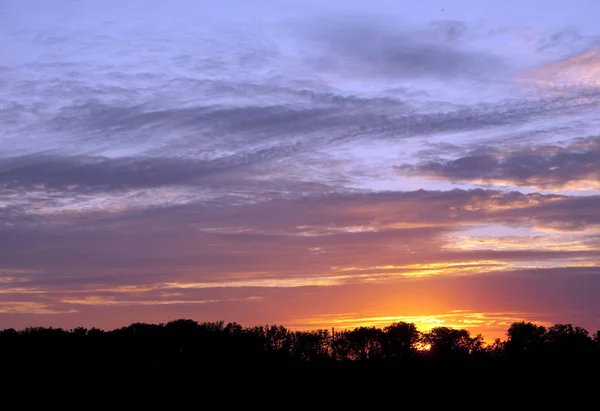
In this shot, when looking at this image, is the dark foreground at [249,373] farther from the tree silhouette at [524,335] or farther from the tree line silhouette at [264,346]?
the tree silhouette at [524,335]

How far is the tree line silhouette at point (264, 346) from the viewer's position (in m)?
85.4

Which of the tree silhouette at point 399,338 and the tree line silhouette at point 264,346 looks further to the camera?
the tree silhouette at point 399,338

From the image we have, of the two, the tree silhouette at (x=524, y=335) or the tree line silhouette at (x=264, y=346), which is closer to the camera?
the tree line silhouette at (x=264, y=346)


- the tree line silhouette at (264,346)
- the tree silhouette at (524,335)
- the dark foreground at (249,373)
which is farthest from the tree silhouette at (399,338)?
the dark foreground at (249,373)

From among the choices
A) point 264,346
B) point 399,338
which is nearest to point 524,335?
point 399,338

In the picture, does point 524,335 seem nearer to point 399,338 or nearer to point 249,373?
point 399,338

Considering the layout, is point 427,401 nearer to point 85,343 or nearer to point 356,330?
point 85,343

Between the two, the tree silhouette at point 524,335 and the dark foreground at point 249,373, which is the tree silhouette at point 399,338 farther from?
the dark foreground at point 249,373

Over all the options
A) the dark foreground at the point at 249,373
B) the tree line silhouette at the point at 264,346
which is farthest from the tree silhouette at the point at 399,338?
the dark foreground at the point at 249,373

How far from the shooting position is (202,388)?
262 feet

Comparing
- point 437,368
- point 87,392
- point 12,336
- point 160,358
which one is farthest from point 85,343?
point 437,368

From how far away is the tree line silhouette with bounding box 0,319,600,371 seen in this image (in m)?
85.4

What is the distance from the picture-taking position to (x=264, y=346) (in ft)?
392

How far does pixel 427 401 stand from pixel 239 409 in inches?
716
